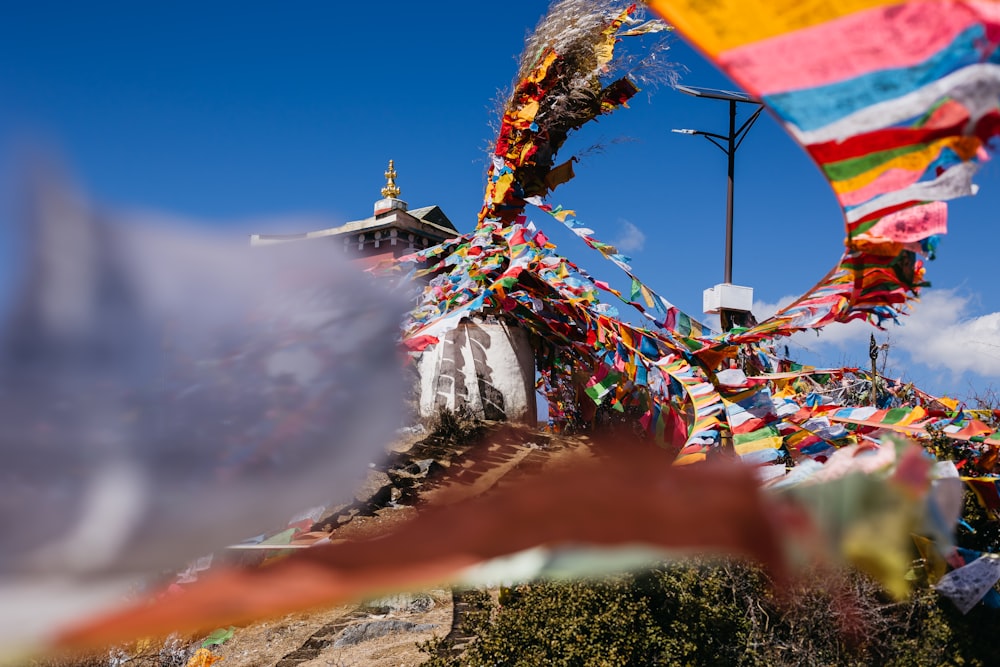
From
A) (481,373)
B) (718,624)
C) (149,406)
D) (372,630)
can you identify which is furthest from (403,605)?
(149,406)

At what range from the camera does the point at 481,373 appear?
802cm

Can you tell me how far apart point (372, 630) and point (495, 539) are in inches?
277

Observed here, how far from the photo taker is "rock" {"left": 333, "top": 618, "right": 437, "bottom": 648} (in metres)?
7.57

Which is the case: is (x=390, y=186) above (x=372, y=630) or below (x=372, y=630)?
above

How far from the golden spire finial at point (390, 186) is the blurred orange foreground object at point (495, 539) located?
1000 cm

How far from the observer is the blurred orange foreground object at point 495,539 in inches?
42.6

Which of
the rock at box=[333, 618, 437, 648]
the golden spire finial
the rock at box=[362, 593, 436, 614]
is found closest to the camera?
the rock at box=[333, 618, 437, 648]

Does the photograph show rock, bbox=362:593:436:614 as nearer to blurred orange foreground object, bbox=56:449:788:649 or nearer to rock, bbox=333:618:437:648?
rock, bbox=333:618:437:648

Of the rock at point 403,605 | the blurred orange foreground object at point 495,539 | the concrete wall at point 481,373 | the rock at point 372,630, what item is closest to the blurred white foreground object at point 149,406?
the blurred orange foreground object at point 495,539

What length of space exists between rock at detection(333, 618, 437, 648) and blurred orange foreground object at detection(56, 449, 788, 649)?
21.8ft

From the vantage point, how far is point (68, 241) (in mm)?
1038

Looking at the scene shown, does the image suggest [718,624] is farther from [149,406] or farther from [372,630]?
[149,406]

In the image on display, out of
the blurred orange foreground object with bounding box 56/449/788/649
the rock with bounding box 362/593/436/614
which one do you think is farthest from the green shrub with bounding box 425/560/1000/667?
the blurred orange foreground object with bounding box 56/449/788/649

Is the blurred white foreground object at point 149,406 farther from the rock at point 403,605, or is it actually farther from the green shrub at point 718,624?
the rock at point 403,605
